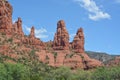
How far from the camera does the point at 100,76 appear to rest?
472ft

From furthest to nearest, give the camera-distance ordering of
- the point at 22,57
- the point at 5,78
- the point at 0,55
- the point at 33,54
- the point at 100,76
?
the point at 33,54 < the point at 22,57 < the point at 0,55 < the point at 100,76 < the point at 5,78

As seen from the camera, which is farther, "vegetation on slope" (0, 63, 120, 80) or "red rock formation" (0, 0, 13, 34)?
"red rock formation" (0, 0, 13, 34)

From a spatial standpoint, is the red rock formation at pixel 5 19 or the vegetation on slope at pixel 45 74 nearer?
the vegetation on slope at pixel 45 74

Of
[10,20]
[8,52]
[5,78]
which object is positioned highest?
Result: [10,20]

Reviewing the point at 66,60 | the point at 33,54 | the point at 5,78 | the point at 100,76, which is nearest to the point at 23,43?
the point at 33,54

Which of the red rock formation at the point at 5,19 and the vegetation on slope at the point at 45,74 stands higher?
the red rock formation at the point at 5,19

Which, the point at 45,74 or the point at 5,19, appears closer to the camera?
the point at 45,74

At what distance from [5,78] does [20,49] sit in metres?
71.1

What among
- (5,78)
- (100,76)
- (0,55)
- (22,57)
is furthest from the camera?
(22,57)

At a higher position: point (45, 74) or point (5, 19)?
point (5, 19)

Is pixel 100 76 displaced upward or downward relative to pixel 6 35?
downward

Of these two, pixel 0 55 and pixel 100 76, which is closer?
pixel 100 76

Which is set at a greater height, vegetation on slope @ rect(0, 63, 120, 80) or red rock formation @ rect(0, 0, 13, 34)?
red rock formation @ rect(0, 0, 13, 34)

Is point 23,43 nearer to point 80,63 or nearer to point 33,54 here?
point 33,54
